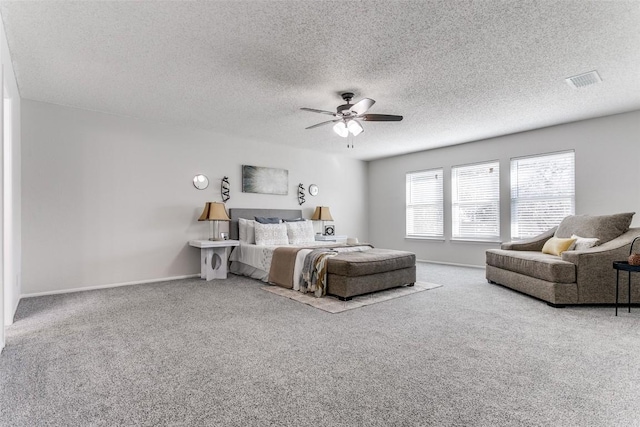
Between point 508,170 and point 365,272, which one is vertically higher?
point 508,170

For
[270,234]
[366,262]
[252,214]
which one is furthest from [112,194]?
[366,262]

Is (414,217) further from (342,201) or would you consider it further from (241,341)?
(241,341)

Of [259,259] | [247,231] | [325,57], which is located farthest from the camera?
Result: [247,231]

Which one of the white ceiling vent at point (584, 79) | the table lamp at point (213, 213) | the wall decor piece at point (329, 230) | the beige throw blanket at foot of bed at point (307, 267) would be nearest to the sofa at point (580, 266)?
the white ceiling vent at point (584, 79)

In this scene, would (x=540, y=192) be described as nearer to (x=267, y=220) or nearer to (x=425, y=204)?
(x=425, y=204)

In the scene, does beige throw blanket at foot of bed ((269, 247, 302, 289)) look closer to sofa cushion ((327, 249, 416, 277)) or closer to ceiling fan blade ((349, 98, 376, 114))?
sofa cushion ((327, 249, 416, 277))

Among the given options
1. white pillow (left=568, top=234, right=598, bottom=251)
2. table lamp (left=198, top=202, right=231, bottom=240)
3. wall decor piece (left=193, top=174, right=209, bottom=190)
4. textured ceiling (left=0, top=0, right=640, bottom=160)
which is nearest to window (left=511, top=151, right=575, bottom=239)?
textured ceiling (left=0, top=0, right=640, bottom=160)

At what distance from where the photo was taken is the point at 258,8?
7.88 ft

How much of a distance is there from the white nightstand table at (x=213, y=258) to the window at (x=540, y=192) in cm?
496

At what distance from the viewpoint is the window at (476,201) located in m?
6.20

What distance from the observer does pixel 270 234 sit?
568cm

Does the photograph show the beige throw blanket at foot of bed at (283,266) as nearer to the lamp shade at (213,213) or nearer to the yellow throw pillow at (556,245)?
the lamp shade at (213,213)

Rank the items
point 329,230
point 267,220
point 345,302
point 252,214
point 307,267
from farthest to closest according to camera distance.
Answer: point 329,230, point 252,214, point 267,220, point 307,267, point 345,302

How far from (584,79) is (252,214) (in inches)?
203
